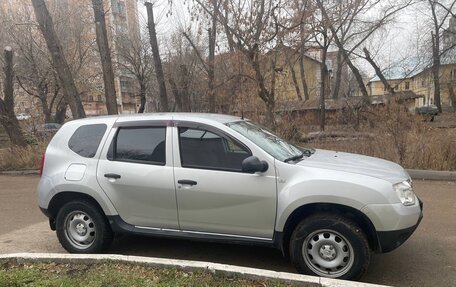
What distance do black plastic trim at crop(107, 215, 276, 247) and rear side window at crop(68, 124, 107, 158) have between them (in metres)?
0.83

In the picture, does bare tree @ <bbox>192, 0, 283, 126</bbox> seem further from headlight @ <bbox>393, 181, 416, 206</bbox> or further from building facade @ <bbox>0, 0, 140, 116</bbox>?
building facade @ <bbox>0, 0, 140, 116</bbox>

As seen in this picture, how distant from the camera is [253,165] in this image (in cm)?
406

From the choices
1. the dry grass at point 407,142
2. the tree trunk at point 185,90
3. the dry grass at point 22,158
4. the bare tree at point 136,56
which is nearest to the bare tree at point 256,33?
the dry grass at point 407,142

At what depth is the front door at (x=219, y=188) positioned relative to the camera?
4176mm

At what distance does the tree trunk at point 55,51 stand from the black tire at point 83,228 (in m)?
9.33

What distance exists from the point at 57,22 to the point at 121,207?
25.0 m

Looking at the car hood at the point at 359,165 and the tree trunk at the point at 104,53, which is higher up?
the tree trunk at the point at 104,53

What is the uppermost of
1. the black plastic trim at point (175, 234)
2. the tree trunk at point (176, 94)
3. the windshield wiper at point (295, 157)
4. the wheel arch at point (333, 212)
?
the tree trunk at point (176, 94)

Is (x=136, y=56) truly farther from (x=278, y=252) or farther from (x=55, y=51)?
(x=278, y=252)

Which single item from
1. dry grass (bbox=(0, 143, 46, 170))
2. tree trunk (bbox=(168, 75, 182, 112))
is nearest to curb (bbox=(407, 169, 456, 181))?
dry grass (bbox=(0, 143, 46, 170))

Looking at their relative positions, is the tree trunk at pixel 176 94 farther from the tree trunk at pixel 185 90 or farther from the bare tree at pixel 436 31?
the bare tree at pixel 436 31

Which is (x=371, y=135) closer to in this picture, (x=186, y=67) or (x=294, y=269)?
(x=294, y=269)

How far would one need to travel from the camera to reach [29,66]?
28.0 meters

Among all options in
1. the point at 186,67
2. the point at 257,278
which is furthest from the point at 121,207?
the point at 186,67
